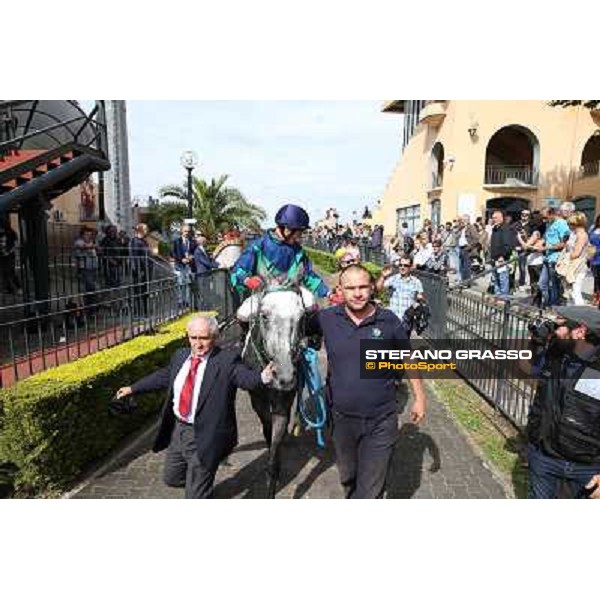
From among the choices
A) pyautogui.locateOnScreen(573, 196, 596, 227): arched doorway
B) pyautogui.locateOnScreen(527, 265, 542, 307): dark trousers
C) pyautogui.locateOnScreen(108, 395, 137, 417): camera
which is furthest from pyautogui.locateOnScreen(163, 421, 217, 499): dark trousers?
pyautogui.locateOnScreen(573, 196, 596, 227): arched doorway

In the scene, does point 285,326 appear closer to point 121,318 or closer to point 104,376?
point 104,376

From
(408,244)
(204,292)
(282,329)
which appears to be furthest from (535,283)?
(282,329)

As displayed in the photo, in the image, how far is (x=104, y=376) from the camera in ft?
15.5

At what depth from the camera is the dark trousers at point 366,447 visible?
335cm

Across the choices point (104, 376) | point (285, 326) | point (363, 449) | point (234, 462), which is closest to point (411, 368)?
point (363, 449)

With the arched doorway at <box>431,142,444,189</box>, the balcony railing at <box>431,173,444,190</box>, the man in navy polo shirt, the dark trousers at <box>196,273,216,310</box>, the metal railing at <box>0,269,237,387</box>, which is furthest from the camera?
the balcony railing at <box>431,173,444,190</box>

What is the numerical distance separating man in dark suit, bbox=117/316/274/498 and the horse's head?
104mm

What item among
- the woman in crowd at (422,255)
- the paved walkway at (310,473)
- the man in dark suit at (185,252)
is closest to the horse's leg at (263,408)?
the paved walkway at (310,473)

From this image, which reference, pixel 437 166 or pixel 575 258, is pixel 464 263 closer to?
pixel 575 258

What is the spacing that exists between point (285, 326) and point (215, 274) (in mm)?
6285

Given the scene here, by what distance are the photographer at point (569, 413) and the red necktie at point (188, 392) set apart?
244 centimetres

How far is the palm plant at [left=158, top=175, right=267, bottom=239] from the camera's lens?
82.1 feet

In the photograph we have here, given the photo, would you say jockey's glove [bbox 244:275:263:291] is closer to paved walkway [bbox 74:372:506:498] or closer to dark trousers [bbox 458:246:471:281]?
paved walkway [bbox 74:372:506:498]

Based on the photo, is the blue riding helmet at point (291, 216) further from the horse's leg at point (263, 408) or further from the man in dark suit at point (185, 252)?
the man in dark suit at point (185, 252)
